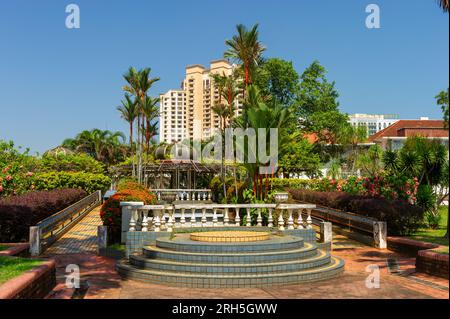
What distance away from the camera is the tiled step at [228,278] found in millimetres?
8266

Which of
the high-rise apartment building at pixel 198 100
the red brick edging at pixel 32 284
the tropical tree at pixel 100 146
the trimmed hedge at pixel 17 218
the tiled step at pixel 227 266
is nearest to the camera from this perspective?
the red brick edging at pixel 32 284

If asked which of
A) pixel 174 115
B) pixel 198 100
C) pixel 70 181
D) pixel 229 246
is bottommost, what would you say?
pixel 229 246

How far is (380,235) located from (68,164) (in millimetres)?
27990

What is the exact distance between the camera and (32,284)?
6.72m

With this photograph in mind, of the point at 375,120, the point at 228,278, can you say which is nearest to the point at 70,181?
the point at 228,278

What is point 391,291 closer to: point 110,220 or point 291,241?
point 291,241

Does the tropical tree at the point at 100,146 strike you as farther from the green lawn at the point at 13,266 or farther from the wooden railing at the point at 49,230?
the green lawn at the point at 13,266

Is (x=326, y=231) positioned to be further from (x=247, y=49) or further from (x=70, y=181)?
(x=70, y=181)

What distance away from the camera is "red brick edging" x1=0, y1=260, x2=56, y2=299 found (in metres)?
5.89

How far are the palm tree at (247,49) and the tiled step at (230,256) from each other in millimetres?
16858

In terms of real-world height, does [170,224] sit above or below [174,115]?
below

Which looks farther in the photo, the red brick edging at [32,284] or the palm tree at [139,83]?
the palm tree at [139,83]

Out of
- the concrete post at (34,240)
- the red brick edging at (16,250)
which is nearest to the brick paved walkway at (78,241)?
the concrete post at (34,240)
